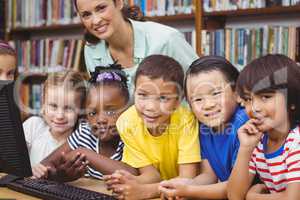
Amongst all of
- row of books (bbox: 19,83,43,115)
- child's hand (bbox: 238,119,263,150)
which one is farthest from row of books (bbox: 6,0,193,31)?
child's hand (bbox: 238,119,263,150)

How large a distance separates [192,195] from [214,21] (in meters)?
1.80

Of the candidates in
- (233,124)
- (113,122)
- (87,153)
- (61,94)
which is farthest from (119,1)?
(233,124)

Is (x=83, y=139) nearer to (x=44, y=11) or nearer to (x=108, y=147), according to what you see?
(x=108, y=147)

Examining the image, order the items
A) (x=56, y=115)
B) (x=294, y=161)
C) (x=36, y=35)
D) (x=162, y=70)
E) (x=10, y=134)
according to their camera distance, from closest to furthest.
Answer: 1. (x=294, y=161)
2. (x=10, y=134)
3. (x=162, y=70)
4. (x=56, y=115)
5. (x=36, y=35)

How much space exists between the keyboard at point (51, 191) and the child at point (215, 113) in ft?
0.83

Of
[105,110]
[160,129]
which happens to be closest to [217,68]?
[160,129]

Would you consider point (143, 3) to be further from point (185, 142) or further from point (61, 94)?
point (185, 142)

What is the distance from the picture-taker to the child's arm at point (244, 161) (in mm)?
1179

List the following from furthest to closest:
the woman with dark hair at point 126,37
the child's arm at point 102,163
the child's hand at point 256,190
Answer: the woman with dark hair at point 126,37
the child's arm at point 102,163
the child's hand at point 256,190

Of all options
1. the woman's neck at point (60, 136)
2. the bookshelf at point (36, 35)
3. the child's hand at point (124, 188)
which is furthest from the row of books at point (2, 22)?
the child's hand at point (124, 188)

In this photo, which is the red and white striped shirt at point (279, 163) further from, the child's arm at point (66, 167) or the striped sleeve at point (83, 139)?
the striped sleeve at point (83, 139)

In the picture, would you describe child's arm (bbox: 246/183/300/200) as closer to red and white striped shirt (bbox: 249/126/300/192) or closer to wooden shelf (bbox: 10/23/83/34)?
red and white striped shirt (bbox: 249/126/300/192)

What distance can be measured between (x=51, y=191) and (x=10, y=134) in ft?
0.61

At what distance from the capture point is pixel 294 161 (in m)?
1.12
